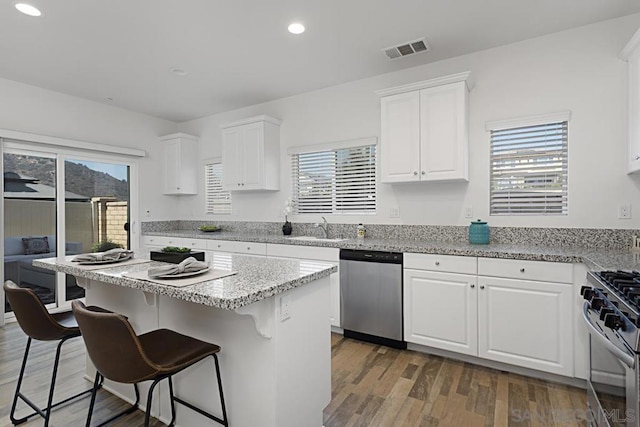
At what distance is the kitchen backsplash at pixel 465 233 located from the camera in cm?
260

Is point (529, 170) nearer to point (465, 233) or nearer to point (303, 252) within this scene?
point (465, 233)

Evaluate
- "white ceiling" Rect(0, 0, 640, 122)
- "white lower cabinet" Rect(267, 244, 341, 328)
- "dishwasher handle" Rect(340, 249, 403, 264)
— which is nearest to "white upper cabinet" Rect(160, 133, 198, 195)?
"white ceiling" Rect(0, 0, 640, 122)

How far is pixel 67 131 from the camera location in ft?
13.6

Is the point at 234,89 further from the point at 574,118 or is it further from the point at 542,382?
the point at 542,382

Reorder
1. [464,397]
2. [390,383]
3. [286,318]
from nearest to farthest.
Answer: [286,318]
[464,397]
[390,383]

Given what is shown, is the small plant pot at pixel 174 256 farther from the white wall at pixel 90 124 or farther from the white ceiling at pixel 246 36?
the white wall at pixel 90 124

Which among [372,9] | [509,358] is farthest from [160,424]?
[372,9]

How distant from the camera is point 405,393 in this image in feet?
7.35

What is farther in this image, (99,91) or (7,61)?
(99,91)

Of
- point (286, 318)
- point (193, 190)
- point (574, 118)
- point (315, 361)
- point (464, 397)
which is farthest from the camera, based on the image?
point (193, 190)

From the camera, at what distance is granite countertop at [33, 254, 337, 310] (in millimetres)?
1264

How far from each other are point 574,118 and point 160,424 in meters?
3.68

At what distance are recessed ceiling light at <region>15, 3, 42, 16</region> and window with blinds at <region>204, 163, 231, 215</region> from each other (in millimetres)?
2812

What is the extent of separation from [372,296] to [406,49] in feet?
7.42
